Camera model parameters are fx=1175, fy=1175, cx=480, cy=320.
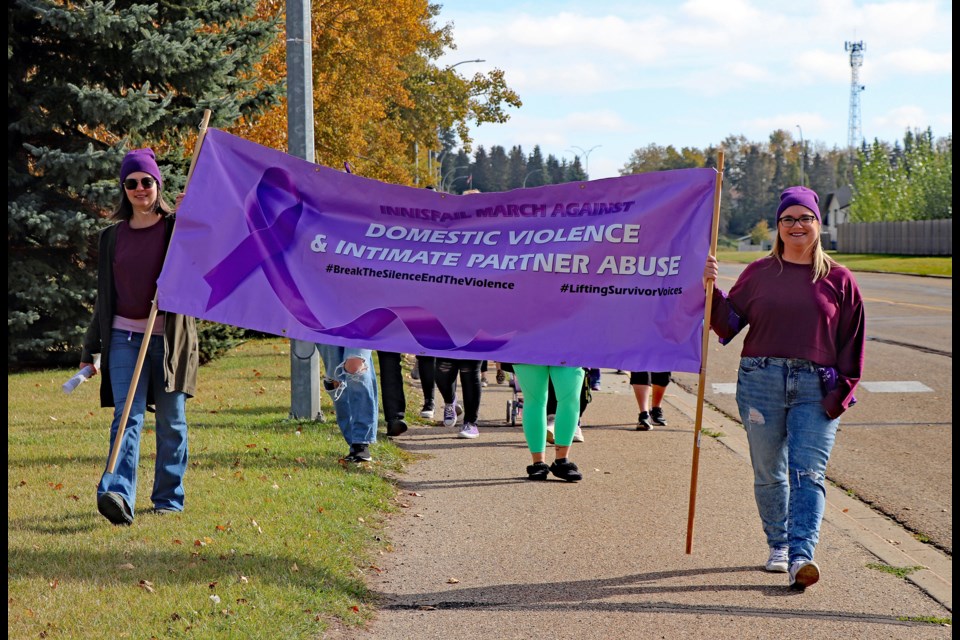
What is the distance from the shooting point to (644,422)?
11.0 metres

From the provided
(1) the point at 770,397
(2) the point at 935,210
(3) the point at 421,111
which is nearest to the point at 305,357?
(1) the point at 770,397

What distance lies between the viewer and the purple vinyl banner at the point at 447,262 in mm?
6566

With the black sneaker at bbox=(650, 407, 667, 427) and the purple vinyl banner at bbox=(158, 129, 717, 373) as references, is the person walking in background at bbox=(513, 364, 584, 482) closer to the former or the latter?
the purple vinyl banner at bbox=(158, 129, 717, 373)

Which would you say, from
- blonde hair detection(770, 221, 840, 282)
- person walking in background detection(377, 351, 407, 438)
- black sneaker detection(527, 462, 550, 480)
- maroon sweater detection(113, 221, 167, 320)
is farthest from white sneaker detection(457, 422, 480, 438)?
blonde hair detection(770, 221, 840, 282)

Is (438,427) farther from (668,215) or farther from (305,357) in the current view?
(668,215)

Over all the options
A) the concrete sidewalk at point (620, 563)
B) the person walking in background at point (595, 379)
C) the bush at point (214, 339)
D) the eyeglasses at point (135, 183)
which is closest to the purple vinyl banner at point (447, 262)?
the eyeglasses at point (135, 183)

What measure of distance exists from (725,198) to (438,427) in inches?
6657

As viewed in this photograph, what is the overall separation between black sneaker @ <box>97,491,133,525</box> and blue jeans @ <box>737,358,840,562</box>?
3.39m

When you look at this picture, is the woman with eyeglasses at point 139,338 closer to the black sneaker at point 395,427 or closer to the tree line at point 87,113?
the black sneaker at point 395,427

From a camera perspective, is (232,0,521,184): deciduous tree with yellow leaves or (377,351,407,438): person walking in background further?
(232,0,521,184): deciduous tree with yellow leaves

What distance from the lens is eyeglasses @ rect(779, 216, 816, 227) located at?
5.96 meters

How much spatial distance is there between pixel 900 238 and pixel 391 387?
70.5 meters

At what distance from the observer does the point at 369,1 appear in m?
28.1

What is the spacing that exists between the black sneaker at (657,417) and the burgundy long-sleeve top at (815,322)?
5.44 metres
